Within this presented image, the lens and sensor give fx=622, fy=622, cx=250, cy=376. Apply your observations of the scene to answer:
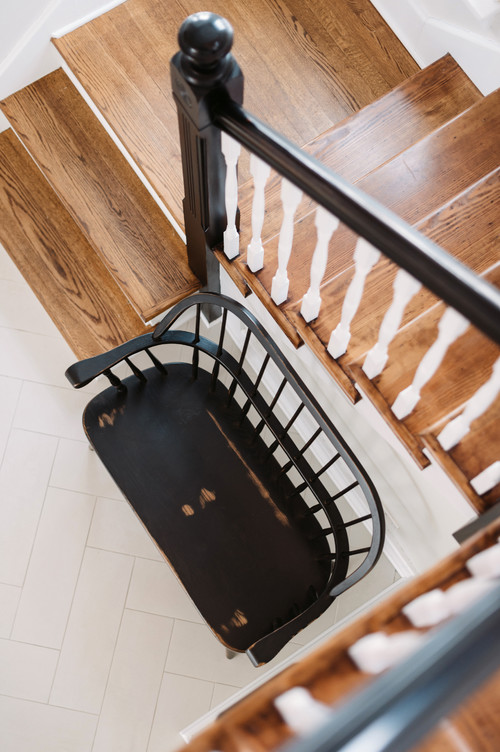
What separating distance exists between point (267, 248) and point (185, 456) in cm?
74

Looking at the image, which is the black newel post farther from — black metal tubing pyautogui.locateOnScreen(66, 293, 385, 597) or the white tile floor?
the white tile floor

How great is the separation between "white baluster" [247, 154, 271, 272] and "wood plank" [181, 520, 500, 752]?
3.05 ft

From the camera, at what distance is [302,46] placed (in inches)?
94.5

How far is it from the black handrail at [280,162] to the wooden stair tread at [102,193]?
758mm

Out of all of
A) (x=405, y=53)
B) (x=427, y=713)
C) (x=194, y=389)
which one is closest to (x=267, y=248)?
(x=194, y=389)

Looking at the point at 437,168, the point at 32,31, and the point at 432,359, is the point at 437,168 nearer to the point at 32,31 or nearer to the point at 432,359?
the point at 432,359

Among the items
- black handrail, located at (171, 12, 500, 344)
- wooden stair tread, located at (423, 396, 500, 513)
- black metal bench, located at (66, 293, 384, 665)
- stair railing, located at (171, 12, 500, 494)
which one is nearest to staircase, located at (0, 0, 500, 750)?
wooden stair tread, located at (423, 396, 500, 513)

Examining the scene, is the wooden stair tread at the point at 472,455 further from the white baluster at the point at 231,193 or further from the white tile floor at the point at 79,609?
the white tile floor at the point at 79,609

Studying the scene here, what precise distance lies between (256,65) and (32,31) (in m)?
0.87

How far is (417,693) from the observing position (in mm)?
669

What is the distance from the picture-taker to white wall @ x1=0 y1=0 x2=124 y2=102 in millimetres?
2305

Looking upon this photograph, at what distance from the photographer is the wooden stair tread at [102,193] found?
2.29m

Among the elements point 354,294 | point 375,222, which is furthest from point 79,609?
point 375,222

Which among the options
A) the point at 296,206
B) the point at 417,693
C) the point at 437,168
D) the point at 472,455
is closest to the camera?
the point at 417,693
